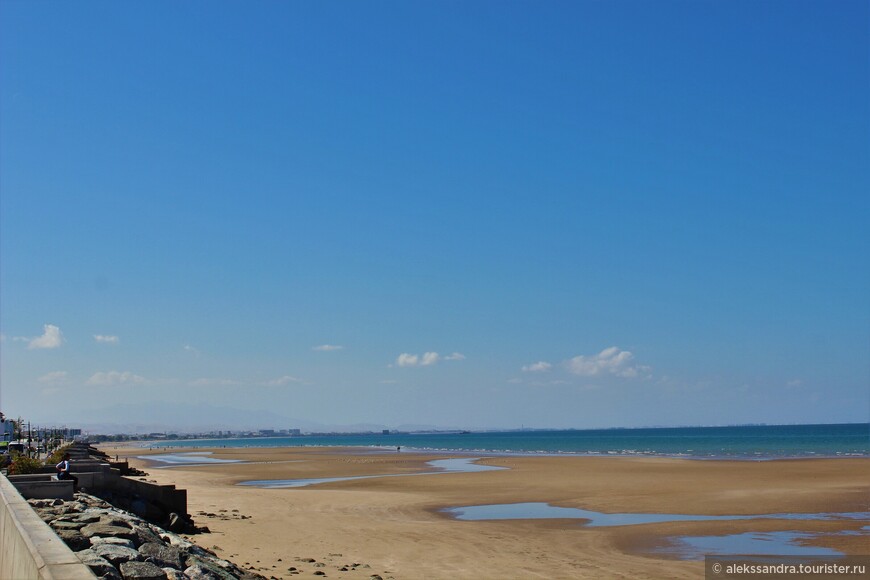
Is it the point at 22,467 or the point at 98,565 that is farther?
the point at 22,467

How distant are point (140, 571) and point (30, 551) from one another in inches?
129

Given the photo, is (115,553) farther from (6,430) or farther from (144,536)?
(6,430)

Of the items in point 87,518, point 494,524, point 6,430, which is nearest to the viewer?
point 87,518

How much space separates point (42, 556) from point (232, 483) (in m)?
36.8

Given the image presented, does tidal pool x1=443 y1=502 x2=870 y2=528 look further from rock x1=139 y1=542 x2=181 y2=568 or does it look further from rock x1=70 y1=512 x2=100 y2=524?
rock x1=139 y1=542 x2=181 y2=568

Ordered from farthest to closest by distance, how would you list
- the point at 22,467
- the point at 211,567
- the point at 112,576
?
the point at 22,467, the point at 211,567, the point at 112,576

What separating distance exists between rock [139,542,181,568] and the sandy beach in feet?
10.3

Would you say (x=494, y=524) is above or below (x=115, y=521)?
below

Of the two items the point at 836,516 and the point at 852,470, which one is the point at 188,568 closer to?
the point at 836,516

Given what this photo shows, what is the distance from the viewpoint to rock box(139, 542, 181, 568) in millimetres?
11208

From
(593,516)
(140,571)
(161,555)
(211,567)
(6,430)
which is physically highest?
(140,571)

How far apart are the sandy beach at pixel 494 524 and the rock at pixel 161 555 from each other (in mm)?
3126

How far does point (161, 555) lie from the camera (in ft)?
38.7

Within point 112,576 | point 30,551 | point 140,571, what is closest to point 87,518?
point 140,571
